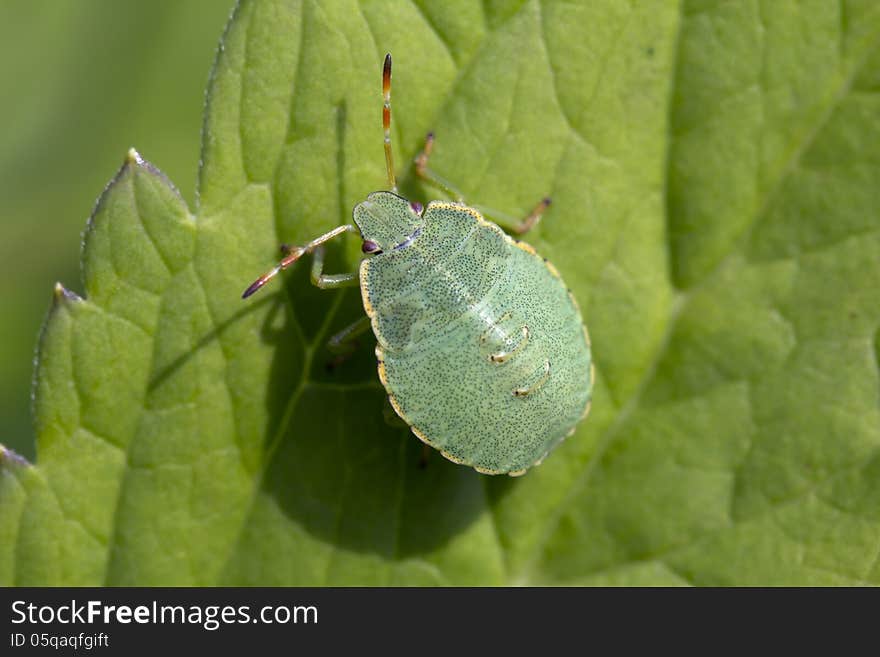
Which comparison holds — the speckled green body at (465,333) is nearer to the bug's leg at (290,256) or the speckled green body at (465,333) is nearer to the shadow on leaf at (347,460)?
the bug's leg at (290,256)

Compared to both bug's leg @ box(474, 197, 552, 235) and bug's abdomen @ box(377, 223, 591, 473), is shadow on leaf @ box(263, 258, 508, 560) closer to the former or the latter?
bug's abdomen @ box(377, 223, 591, 473)

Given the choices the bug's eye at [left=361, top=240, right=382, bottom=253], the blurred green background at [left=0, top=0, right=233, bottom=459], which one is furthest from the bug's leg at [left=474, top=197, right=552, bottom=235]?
the blurred green background at [left=0, top=0, right=233, bottom=459]

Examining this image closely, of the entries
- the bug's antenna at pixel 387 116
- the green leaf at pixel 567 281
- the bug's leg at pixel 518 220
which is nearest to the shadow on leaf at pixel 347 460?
the green leaf at pixel 567 281

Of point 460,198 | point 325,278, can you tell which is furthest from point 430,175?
point 325,278

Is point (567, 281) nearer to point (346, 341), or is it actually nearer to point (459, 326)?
point (459, 326)

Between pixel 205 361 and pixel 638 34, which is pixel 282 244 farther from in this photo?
pixel 638 34
